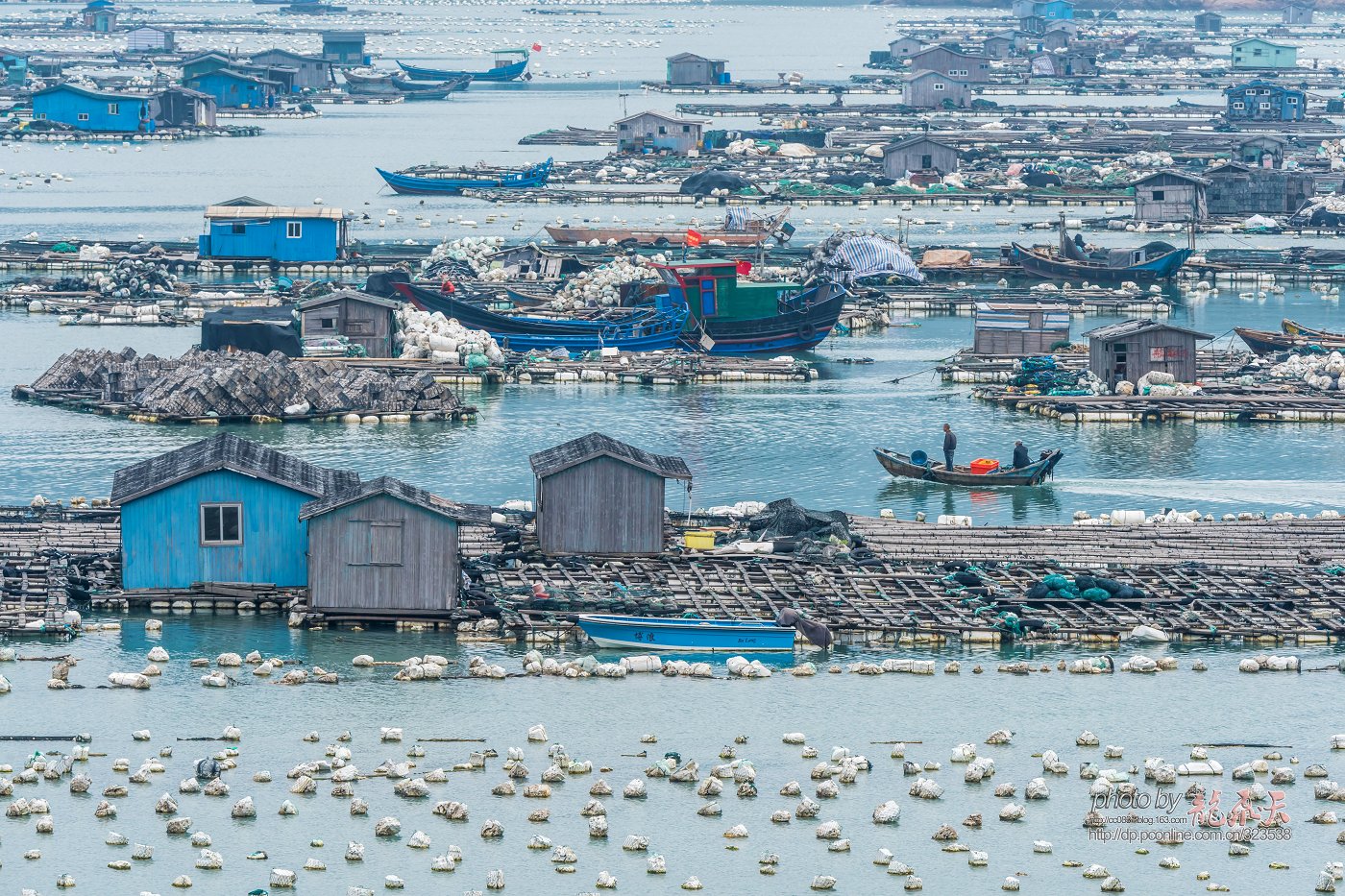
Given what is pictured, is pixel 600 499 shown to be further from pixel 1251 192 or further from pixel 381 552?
pixel 1251 192

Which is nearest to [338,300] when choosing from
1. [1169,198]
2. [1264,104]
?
[1169,198]

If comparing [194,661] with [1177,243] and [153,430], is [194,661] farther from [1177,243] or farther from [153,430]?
[1177,243]

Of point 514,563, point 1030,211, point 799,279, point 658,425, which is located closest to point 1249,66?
point 1030,211

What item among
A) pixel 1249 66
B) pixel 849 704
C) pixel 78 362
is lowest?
pixel 849 704

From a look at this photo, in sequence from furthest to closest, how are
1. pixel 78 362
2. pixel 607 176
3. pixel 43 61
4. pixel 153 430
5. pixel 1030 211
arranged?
pixel 43 61
pixel 607 176
pixel 1030 211
pixel 78 362
pixel 153 430

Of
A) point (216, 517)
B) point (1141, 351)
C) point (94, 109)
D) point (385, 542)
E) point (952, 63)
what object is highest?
point (952, 63)
